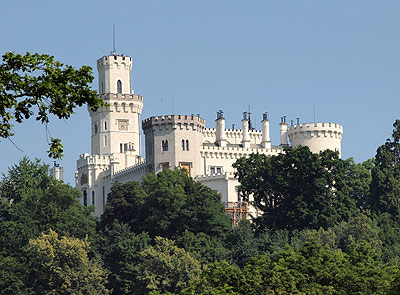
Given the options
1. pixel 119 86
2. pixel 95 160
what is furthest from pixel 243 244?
pixel 119 86

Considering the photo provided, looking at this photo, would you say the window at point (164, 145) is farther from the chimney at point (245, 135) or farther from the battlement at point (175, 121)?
the chimney at point (245, 135)

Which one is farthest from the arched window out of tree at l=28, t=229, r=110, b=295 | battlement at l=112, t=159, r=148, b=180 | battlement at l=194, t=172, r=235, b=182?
tree at l=28, t=229, r=110, b=295

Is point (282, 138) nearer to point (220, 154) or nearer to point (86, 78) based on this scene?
point (220, 154)

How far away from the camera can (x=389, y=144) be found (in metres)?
106

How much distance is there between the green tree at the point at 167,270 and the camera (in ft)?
276

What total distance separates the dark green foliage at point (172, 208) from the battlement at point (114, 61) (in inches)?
1382

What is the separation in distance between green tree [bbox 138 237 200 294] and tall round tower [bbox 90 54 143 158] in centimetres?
3853

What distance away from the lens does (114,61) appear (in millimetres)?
131250

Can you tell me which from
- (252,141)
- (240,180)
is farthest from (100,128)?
(240,180)

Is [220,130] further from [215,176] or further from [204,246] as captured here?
[204,246]

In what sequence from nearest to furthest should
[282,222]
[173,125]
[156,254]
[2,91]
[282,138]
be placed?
[2,91] → [156,254] → [282,222] → [173,125] → [282,138]

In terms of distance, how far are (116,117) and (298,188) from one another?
38.1m

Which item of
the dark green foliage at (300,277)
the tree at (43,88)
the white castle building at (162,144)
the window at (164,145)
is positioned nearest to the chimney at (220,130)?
the white castle building at (162,144)

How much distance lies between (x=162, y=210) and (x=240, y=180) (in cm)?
835
